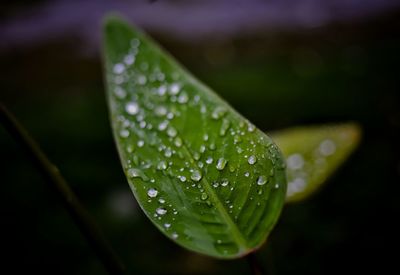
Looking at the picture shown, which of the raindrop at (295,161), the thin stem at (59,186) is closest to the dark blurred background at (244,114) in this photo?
the raindrop at (295,161)

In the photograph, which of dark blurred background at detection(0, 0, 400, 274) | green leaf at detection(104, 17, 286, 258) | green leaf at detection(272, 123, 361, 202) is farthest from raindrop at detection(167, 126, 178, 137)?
dark blurred background at detection(0, 0, 400, 274)

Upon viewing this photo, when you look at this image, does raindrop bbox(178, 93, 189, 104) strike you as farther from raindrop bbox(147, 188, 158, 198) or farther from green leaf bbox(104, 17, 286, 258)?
raindrop bbox(147, 188, 158, 198)

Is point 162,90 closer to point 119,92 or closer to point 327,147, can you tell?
point 119,92

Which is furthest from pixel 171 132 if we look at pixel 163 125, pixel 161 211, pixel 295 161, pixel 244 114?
pixel 244 114

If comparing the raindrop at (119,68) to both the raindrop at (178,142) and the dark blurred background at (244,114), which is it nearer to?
the raindrop at (178,142)

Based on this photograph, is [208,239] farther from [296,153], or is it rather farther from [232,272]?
[232,272]
